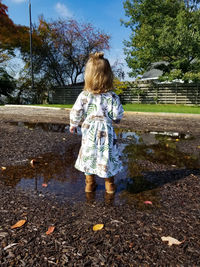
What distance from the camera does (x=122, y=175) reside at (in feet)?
10.7

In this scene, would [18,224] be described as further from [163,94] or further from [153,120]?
[163,94]

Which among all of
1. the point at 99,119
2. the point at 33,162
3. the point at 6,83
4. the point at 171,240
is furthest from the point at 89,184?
the point at 6,83

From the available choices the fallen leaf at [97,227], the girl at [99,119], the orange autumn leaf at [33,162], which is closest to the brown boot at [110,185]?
the girl at [99,119]

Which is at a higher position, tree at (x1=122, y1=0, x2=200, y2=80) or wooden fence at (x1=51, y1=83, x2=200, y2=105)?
tree at (x1=122, y1=0, x2=200, y2=80)

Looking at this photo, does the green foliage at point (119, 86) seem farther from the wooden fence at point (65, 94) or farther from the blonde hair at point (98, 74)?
the blonde hair at point (98, 74)

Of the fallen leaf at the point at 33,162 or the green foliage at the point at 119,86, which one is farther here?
the green foliage at the point at 119,86

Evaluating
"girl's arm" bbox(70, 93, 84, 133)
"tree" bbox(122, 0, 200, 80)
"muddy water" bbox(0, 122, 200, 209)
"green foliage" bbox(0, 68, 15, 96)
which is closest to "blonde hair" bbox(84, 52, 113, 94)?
"girl's arm" bbox(70, 93, 84, 133)

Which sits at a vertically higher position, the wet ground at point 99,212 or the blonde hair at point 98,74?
the blonde hair at point 98,74

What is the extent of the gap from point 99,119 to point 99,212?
0.97 m

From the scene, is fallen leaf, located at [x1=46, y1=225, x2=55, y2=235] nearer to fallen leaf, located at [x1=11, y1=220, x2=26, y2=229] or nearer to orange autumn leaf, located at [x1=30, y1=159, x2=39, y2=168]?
fallen leaf, located at [x1=11, y1=220, x2=26, y2=229]

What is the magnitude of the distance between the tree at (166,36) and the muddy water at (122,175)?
1732 cm

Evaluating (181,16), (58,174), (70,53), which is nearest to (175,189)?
(58,174)

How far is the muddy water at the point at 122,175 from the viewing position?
2.63 metres

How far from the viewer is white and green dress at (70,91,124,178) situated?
2598 millimetres
